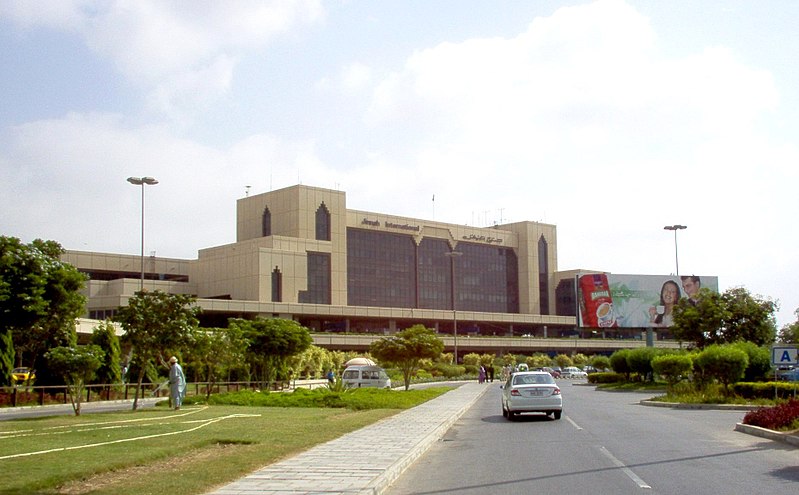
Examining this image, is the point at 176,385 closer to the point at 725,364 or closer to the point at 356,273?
the point at 725,364

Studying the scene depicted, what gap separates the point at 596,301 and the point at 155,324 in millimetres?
91793

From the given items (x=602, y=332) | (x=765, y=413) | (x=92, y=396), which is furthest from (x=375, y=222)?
(x=765, y=413)

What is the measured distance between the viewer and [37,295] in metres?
30.8

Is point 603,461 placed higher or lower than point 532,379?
lower

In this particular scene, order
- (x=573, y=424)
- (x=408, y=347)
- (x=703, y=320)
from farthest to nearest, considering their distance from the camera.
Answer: (x=703, y=320)
(x=408, y=347)
(x=573, y=424)

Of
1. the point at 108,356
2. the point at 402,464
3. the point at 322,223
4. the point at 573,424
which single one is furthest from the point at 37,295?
the point at 322,223

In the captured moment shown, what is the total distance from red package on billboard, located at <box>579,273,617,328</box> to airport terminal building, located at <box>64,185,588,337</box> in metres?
13.2

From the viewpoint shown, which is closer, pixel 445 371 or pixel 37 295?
pixel 37 295

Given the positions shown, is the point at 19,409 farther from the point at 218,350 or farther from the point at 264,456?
the point at 264,456

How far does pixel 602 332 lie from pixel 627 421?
110290 mm

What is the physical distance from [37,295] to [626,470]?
24.6m

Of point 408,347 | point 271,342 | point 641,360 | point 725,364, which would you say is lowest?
point 641,360

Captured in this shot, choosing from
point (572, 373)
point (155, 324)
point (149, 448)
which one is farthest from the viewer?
point (572, 373)

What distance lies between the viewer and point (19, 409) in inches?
1329
